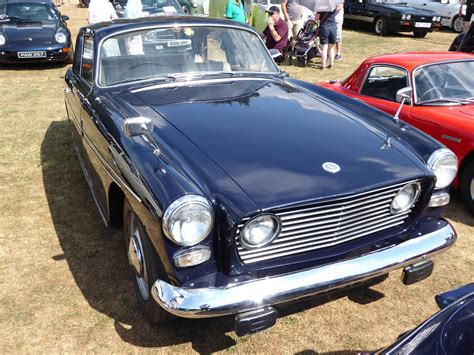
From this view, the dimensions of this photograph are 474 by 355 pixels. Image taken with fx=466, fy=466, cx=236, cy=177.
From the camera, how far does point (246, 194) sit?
228 cm

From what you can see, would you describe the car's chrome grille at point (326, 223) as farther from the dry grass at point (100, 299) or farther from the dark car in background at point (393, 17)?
the dark car in background at point (393, 17)

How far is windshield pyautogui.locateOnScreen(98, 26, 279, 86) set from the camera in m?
3.69


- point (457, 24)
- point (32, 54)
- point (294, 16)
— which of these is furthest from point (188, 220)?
point (457, 24)

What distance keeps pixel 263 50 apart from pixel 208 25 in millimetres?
547

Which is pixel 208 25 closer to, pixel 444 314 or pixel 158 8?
pixel 444 314

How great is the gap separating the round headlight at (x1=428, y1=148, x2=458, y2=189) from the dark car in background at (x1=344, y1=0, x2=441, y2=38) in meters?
12.0

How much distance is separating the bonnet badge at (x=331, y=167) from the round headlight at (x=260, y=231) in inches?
17.3

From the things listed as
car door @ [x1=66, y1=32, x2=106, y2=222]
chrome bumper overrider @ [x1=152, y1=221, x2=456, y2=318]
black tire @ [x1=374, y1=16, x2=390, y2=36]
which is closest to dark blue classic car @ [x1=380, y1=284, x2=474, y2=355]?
chrome bumper overrider @ [x1=152, y1=221, x2=456, y2=318]

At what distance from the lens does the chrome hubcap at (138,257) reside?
2.68 m

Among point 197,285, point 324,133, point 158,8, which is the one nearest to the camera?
point 197,285

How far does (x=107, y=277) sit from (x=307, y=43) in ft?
26.2

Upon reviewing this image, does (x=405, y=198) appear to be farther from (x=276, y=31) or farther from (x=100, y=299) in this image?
(x=276, y=31)

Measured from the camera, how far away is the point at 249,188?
2.32 m

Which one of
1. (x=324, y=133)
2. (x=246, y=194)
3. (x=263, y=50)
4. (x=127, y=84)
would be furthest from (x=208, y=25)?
(x=246, y=194)
